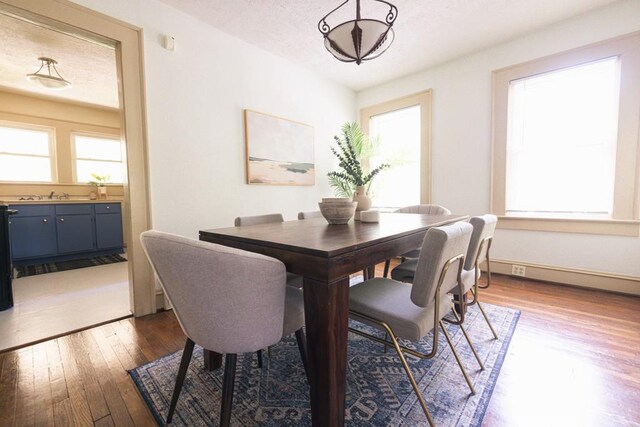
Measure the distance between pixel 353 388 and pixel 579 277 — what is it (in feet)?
9.29

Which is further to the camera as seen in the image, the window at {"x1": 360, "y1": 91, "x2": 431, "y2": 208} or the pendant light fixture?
the window at {"x1": 360, "y1": 91, "x2": 431, "y2": 208}

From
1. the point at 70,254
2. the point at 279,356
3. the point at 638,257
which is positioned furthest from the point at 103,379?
the point at 638,257

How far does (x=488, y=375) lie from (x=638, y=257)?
2.29 meters

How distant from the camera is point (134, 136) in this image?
7.15ft

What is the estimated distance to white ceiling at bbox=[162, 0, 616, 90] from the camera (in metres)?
2.37

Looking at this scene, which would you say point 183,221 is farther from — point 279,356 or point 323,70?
point 323,70

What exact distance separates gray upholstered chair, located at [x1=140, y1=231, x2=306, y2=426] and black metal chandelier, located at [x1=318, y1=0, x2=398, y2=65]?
1417 millimetres

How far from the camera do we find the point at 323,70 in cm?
368

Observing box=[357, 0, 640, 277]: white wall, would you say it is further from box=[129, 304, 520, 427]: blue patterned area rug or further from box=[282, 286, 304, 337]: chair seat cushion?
box=[282, 286, 304, 337]: chair seat cushion

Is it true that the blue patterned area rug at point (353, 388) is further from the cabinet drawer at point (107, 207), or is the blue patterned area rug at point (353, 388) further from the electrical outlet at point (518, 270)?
the cabinet drawer at point (107, 207)

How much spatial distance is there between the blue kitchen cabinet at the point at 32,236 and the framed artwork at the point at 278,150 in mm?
3302

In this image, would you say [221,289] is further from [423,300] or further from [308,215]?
[308,215]

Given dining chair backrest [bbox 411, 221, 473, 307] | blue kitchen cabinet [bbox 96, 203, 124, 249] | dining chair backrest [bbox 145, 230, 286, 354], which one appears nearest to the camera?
dining chair backrest [bbox 145, 230, 286, 354]

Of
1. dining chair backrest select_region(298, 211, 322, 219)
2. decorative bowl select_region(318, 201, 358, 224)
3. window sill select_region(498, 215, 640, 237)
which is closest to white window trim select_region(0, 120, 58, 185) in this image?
dining chair backrest select_region(298, 211, 322, 219)
